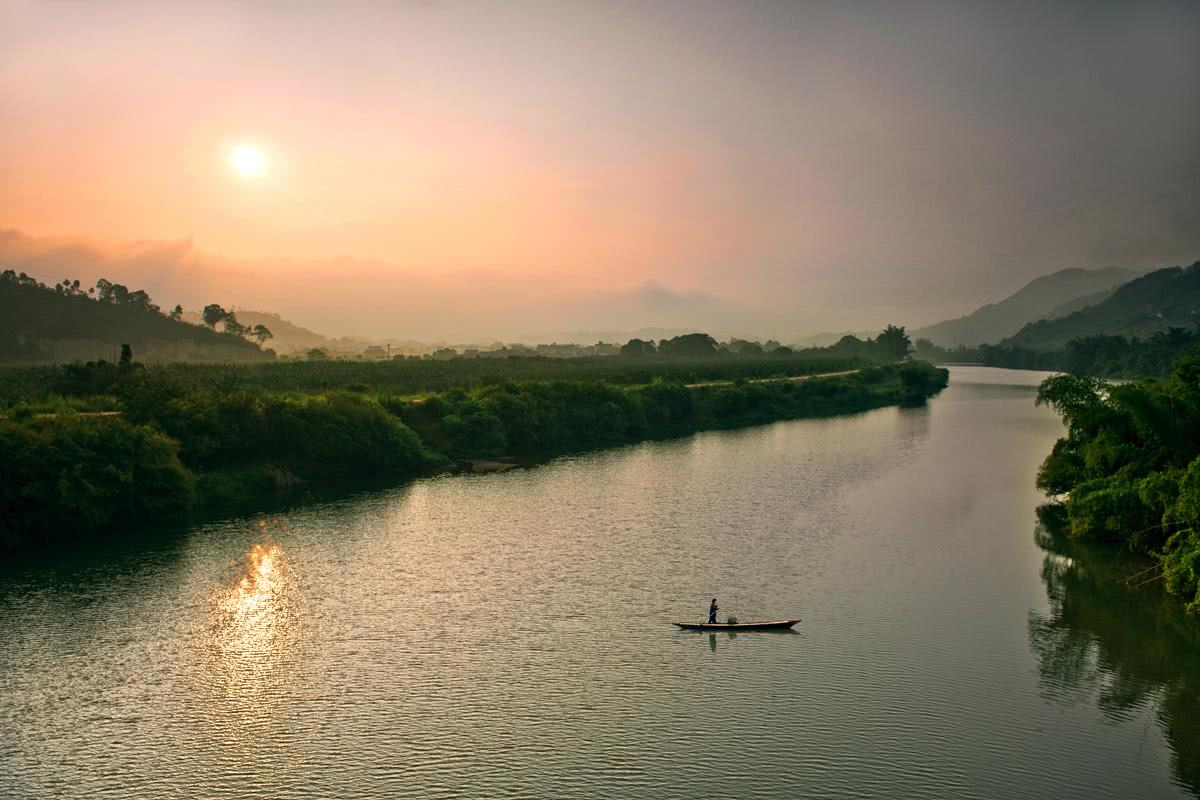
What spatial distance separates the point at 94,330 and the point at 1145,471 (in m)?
159

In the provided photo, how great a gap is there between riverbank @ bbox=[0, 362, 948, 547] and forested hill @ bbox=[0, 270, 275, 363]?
78.2 meters

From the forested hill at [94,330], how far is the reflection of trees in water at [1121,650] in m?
135

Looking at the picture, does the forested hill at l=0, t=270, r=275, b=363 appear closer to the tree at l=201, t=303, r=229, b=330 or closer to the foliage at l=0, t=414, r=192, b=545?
the tree at l=201, t=303, r=229, b=330

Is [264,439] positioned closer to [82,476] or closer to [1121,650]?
[82,476]

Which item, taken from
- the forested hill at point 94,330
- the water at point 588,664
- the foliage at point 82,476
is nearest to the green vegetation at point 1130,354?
the water at point 588,664

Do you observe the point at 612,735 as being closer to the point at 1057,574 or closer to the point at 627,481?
the point at 1057,574

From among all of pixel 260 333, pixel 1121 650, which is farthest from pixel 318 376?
pixel 260 333

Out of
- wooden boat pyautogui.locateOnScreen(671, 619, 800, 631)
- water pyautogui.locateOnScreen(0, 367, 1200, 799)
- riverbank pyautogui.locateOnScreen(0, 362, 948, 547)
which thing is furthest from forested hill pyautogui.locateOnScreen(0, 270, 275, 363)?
wooden boat pyautogui.locateOnScreen(671, 619, 800, 631)

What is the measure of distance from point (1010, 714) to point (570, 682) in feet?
41.0

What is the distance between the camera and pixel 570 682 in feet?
85.3

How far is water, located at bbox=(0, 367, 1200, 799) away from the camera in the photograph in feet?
70.0

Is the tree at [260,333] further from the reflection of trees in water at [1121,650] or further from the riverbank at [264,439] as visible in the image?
the reflection of trees in water at [1121,650]

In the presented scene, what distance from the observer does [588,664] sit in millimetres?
27172

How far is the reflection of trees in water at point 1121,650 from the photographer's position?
2420 cm
